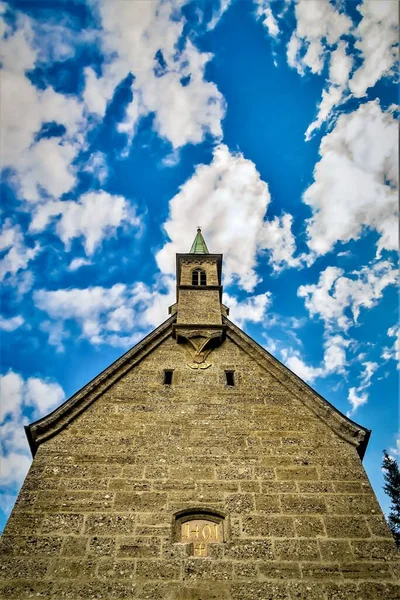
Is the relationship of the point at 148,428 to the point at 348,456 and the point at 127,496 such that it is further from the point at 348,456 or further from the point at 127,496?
the point at 348,456

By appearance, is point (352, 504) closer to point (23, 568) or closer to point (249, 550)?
point (249, 550)

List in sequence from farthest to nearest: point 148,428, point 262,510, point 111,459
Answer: point 148,428
point 111,459
point 262,510

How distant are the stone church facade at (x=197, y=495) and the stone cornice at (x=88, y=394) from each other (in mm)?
36

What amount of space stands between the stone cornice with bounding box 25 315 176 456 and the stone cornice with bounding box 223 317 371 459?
2.41 meters

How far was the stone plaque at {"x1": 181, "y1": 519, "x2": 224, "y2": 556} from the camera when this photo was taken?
796cm

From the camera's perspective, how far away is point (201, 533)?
26.7 feet

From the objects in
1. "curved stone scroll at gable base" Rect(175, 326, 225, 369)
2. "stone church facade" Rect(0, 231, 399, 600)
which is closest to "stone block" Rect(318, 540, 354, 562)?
"stone church facade" Rect(0, 231, 399, 600)

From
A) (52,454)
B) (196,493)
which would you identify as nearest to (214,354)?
(196,493)

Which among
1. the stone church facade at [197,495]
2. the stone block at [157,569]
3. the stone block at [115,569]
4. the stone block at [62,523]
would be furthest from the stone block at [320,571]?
the stone block at [62,523]

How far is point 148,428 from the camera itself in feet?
32.4

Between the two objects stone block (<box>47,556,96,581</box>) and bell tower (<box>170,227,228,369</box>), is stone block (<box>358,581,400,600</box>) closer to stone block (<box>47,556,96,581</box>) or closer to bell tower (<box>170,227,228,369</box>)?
stone block (<box>47,556,96,581</box>)

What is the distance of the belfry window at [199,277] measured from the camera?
16250mm

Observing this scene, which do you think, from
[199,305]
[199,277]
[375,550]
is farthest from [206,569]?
[199,277]

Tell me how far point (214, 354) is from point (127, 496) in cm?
483
